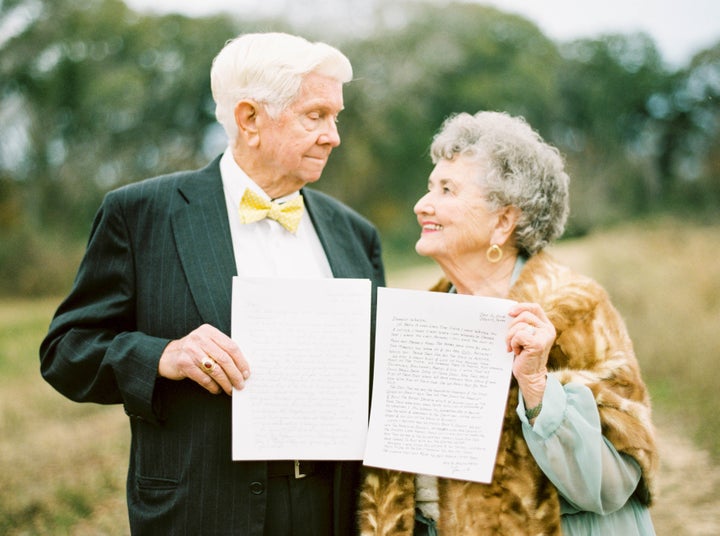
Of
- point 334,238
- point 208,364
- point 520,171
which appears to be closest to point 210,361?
point 208,364

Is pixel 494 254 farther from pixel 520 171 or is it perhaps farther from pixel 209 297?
pixel 209 297

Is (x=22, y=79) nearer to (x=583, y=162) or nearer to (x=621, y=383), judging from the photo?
(x=583, y=162)

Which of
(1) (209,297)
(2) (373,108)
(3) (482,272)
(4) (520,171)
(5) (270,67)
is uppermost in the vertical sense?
(2) (373,108)

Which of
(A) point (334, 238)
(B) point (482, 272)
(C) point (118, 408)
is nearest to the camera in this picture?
(B) point (482, 272)

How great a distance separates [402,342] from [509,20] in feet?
76.4

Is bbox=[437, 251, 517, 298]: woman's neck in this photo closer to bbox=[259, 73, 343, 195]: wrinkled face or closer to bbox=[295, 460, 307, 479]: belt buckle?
bbox=[259, 73, 343, 195]: wrinkled face

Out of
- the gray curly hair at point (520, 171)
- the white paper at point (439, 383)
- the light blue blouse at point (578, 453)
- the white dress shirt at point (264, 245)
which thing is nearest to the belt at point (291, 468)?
the white paper at point (439, 383)

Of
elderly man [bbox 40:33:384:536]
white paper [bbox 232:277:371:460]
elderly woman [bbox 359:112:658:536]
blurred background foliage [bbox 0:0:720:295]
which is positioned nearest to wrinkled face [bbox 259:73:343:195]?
elderly man [bbox 40:33:384:536]

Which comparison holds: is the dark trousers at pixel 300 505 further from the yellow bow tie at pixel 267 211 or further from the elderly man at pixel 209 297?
the yellow bow tie at pixel 267 211

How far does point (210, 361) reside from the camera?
85.5 inches

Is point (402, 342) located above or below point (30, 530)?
above

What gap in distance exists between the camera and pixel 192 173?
2.73 metres

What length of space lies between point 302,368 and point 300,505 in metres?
0.51

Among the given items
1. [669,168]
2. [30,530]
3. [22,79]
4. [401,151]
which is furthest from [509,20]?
[30,530]
